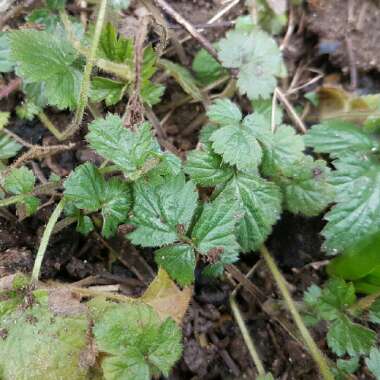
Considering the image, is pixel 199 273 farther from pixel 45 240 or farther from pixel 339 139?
pixel 339 139

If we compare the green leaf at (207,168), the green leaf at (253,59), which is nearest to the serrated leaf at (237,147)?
the green leaf at (207,168)

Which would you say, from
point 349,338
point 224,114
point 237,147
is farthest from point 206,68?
point 349,338

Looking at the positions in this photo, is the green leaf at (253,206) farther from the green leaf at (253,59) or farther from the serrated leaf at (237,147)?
the green leaf at (253,59)

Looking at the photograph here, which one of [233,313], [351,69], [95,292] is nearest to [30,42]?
[95,292]

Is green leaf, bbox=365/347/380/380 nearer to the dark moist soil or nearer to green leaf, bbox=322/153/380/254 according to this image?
the dark moist soil

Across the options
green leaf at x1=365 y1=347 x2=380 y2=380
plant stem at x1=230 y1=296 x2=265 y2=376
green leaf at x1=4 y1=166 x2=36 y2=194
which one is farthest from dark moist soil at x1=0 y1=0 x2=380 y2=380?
green leaf at x1=365 y1=347 x2=380 y2=380

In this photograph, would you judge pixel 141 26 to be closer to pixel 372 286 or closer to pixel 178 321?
pixel 178 321
